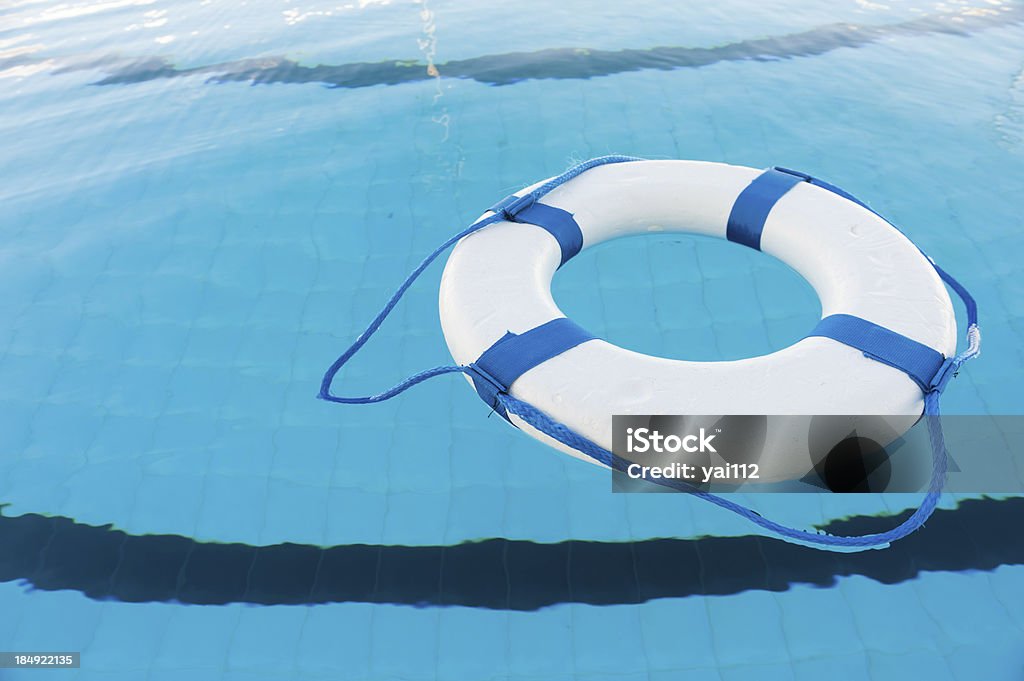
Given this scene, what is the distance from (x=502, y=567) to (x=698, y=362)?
1.96 ft

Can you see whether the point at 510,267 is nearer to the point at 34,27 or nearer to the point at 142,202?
the point at 142,202

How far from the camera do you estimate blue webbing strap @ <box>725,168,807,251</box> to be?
2168 millimetres

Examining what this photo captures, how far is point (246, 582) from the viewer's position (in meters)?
1.68

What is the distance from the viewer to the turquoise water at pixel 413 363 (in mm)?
1578

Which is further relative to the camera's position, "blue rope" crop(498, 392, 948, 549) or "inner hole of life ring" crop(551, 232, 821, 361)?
"inner hole of life ring" crop(551, 232, 821, 361)

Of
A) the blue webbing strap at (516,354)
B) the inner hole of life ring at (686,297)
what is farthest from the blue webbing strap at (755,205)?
the blue webbing strap at (516,354)

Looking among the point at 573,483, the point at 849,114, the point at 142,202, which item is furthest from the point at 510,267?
the point at 849,114

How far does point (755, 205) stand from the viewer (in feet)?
7.13

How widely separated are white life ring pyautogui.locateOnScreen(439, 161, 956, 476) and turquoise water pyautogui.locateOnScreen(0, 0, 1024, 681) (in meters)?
0.20

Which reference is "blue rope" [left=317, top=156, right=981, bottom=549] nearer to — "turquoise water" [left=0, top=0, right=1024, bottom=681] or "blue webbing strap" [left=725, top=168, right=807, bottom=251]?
"turquoise water" [left=0, top=0, right=1024, bottom=681]

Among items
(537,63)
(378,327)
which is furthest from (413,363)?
(537,63)

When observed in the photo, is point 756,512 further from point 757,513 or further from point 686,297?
point 686,297

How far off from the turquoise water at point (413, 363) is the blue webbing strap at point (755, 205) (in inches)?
5.7

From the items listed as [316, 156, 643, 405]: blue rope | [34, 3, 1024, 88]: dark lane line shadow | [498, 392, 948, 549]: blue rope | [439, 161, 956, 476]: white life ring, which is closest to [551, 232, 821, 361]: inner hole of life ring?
[439, 161, 956, 476]: white life ring
